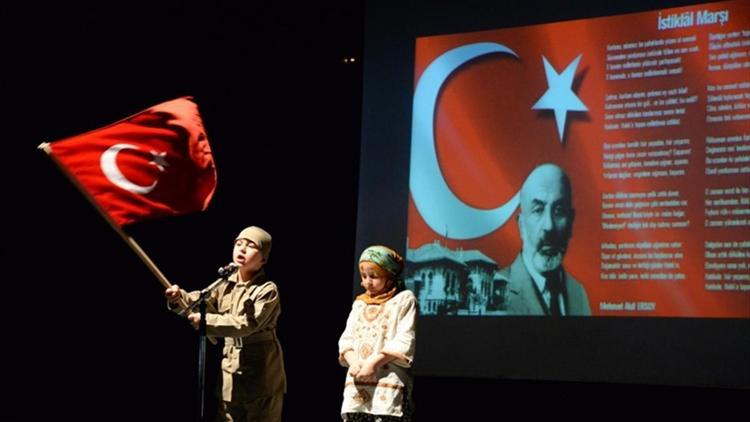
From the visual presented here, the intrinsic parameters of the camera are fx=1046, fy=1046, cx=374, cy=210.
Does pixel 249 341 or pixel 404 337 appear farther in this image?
pixel 249 341

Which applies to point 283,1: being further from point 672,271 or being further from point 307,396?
point 672,271

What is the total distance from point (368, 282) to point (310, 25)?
3031mm

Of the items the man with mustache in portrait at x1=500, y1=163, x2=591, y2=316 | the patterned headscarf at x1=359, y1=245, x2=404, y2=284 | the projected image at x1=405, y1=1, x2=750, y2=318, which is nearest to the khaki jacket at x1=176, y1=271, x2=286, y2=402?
the patterned headscarf at x1=359, y1=245, x2=404, y2=284

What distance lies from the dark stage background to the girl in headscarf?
5.07 ft

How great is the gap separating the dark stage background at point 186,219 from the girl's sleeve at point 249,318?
165 cm

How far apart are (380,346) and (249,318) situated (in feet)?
2.03

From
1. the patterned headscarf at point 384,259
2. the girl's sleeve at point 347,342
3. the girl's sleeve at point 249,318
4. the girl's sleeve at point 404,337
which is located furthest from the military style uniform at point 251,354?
the girl's sleeve at point 404,337

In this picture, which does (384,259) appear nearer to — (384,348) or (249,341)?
(384,348)

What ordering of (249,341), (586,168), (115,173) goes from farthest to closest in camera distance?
(586,168) → (249,341) → (115,173)

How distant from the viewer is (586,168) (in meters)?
5.94

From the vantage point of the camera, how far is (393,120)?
665 cm

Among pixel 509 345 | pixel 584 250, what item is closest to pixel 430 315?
pixel 509 345

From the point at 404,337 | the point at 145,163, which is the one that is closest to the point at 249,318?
the point at 404,337

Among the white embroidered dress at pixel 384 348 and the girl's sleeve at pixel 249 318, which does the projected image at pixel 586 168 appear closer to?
the white embroidered dress at pixel 384 348
